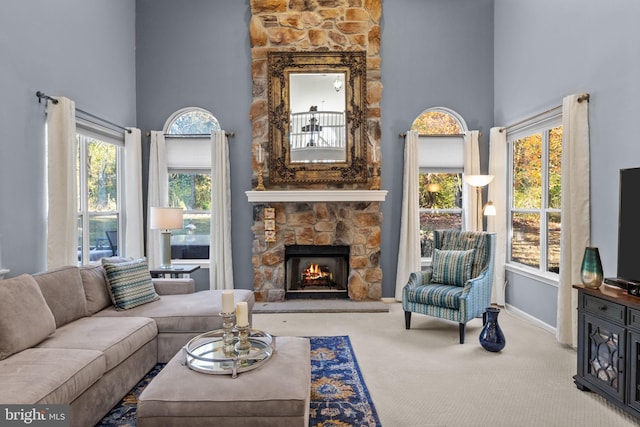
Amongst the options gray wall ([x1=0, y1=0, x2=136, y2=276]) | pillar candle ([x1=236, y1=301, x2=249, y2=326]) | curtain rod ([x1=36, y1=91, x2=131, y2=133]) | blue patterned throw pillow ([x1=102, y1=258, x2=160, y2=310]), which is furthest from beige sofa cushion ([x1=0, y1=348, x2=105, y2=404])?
curtain rod ([x1=36, y1=91, x2=131, y2=133])

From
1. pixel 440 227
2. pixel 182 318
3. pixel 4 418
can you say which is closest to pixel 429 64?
pixel 440 227

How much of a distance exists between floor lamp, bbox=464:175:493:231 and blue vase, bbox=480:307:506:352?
199 cm

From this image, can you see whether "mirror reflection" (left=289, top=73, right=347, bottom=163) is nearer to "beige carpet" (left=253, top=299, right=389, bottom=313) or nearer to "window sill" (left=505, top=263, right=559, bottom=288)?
"beige carpet" (left=253, top=299, right=389, bottom=313)

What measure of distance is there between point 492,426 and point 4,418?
101 inches

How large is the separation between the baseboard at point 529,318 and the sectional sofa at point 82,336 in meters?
3.18

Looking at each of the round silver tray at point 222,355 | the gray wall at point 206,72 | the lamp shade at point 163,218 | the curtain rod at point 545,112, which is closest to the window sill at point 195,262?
the gray wall at point 206,72

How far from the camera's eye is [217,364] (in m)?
2.35

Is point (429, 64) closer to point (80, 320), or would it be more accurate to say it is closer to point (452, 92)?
point (452, 92)

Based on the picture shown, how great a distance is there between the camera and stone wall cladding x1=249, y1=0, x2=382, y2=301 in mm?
5477

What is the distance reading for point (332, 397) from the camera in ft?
9.11

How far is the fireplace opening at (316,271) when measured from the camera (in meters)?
5.58

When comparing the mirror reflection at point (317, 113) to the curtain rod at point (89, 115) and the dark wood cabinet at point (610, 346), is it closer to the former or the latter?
the curtain rod at point (89, 115)

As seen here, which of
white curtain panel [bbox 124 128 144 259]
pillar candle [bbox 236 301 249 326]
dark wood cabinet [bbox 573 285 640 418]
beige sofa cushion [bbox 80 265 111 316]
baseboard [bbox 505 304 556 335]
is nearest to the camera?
pillar candle [bbox 236 301 249 326]

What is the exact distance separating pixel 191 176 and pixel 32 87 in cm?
240
